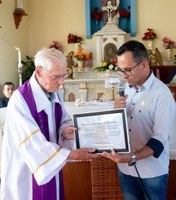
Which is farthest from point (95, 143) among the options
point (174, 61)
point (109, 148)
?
point (174, 61)

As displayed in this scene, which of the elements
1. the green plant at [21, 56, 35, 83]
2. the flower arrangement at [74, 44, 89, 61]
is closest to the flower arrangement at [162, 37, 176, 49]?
the flower arrangement at [74, 44, 89, 61]

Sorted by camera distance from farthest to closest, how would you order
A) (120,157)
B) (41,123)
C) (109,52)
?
(109,52) → (41,123) → (120,157)

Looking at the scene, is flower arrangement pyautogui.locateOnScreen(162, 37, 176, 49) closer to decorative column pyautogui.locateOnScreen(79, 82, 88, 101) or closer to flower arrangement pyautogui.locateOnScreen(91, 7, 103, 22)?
flower arrangement pyautogui.locateOnScreen(91, 7, 103, 22)

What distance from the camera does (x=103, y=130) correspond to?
5.14ft

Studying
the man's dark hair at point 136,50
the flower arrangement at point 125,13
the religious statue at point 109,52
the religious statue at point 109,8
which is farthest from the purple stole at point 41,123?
the flower arrangement at point 125,13

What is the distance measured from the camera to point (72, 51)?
21.5 ft

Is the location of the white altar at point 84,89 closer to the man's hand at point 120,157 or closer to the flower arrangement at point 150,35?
the flower arrangement at point 150,35

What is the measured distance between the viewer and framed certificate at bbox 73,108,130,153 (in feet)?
4.99

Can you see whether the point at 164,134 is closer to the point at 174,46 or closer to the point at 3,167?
the point at 3,167

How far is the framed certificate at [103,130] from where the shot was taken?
1522mm

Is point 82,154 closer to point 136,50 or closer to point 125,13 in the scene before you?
point 136,50

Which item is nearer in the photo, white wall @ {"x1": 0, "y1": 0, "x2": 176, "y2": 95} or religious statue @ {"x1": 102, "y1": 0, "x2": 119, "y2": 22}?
white wall @ {"x1": 0, "y1": 0, "x2": 176, "y2": 95}

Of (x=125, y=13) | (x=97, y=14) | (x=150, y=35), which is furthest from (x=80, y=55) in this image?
(x=150, y=35)

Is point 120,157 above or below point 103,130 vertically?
below
